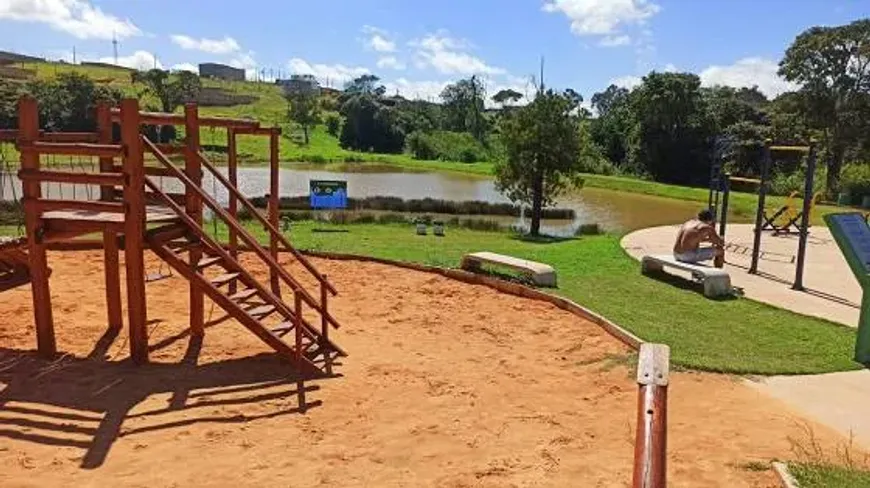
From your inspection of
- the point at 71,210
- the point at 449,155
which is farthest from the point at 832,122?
the point at 71,210

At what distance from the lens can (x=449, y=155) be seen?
68688 millimetres

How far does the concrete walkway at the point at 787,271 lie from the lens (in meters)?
10.2

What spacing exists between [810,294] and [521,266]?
4441mm

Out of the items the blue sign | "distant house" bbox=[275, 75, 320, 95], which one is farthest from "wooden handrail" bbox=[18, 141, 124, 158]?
"distant house" bbox=[275, 75, 320, 95]

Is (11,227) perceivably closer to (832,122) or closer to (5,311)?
(5,311)

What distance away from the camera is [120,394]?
6.45 m

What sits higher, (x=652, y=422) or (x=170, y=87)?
(x=170, y=87)

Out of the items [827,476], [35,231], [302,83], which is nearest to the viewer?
[827,476]

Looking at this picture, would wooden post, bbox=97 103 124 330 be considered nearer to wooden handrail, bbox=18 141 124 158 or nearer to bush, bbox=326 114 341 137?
wooden handrail, bbox=18 141 124 158

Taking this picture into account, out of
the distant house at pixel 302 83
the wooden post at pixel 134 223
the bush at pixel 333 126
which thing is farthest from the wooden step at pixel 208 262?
the distant house at pixel 302 83

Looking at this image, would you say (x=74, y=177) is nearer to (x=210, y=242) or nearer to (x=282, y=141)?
(x=210, y=242)

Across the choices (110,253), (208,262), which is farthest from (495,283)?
(110,253)

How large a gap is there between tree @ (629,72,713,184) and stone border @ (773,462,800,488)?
47.3m

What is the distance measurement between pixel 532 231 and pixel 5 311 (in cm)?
1599
